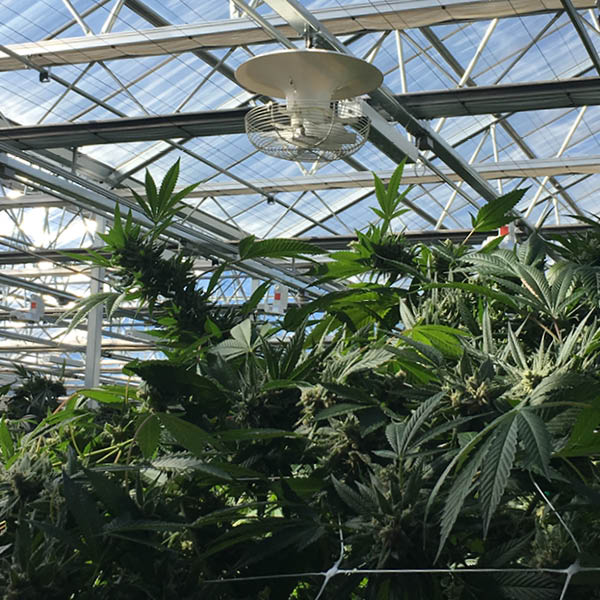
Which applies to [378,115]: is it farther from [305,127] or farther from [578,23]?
[305,127]

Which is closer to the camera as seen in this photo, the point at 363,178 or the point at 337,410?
the point at 337,410

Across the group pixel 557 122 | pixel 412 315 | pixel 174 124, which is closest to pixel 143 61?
pixel 174 124

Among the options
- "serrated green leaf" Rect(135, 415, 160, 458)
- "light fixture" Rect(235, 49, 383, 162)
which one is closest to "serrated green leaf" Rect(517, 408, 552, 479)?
"serrated green leaf" Rect(135, 415, 160, 458)

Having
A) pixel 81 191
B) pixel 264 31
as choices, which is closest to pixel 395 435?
pixel 264 31

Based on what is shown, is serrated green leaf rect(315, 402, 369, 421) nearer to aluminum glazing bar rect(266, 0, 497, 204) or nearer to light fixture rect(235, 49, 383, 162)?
light fixture rect(235, 49, 383, 162)

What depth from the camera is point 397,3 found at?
199 inches

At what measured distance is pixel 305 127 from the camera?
157 inches

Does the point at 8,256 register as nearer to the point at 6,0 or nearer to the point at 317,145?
the point at 6,0

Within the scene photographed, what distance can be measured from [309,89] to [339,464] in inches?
128

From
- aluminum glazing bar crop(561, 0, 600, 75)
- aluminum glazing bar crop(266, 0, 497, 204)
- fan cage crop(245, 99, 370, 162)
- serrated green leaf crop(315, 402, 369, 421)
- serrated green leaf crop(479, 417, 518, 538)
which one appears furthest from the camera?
aluminum glazing bar crop(561, 0, 600, 75)

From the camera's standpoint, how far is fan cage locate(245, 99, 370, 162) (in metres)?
3.74

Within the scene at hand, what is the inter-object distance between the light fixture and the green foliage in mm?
2833

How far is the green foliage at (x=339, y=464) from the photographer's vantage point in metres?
0.44

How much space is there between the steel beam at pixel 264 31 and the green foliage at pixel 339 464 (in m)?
4.73
